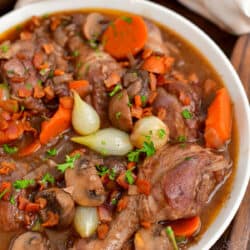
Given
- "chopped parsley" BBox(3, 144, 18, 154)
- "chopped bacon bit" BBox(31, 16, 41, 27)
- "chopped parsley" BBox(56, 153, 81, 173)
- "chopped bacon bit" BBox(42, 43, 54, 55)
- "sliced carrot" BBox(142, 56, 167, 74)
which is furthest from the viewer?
"chopped bacon bit" BBox(31, 16, 41, 27)

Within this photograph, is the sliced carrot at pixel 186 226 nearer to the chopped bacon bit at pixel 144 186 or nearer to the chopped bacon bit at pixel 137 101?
the chopped bacon bit at pixel 144 186

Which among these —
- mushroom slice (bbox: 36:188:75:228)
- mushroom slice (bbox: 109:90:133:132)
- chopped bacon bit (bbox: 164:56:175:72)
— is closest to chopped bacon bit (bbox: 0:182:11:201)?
mushroom slice (bbox: 36:188:75:228)

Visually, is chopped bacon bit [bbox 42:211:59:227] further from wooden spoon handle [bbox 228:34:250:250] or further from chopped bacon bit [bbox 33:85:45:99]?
wooden spoon handle [bbox 228:34:250:250]

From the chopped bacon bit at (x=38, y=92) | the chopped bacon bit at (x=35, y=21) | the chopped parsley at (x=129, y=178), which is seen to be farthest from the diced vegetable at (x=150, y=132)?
the chopped bacon bit at (x=35, y=21)

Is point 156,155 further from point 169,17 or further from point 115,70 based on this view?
point 169,17

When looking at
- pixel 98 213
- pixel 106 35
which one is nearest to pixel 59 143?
pixel 98 213

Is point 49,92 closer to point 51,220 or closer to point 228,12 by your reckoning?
point 51,220
